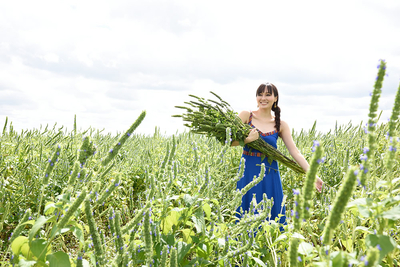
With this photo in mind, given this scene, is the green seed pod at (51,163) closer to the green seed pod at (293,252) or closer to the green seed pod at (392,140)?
the green seed pod at (293,252)

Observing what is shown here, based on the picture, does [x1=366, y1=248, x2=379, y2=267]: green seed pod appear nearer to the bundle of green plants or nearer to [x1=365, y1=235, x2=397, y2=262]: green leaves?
[x1=365, y1=235, x2=397, y2=262]: green leaves

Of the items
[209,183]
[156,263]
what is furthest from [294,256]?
[209,183]

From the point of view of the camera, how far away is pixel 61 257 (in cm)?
126

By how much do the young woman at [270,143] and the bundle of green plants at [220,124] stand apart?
127mm

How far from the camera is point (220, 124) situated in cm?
350

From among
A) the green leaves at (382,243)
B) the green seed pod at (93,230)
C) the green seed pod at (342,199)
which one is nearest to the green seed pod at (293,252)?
the green seed pod at (342,199)

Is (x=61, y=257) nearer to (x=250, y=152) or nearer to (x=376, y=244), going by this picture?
(x=376, y=244)

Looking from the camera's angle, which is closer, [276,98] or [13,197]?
[13,197]

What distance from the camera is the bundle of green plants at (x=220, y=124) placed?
11.9 ft

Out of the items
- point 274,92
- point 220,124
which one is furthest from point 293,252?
point 274,92

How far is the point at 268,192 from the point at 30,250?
9.64 ft

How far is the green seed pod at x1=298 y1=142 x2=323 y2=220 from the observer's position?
2.64 feet

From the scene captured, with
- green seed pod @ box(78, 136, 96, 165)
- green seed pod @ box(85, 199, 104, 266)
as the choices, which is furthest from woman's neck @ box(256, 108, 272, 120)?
green seed pod @ box(85, 199, 104, 266)

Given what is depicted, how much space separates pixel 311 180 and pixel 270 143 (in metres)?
3.17
